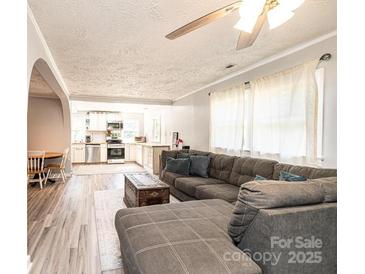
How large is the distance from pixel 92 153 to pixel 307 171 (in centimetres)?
893

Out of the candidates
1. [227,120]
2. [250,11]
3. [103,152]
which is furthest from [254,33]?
[103,152]

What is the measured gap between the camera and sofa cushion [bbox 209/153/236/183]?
386 centimetres

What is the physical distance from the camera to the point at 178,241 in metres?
1.51

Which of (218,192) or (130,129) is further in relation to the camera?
(130,129)

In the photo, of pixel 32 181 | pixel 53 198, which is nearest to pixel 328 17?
pixel 53 198

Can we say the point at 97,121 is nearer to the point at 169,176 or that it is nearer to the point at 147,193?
the point at 169,176

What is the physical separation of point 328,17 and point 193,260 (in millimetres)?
2528

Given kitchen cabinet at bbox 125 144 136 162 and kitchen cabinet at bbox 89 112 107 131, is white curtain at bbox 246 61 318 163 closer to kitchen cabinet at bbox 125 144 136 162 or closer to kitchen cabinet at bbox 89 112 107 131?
kitchen cabinet at bbox 125 144 136 162

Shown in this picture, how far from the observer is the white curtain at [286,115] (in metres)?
2.81

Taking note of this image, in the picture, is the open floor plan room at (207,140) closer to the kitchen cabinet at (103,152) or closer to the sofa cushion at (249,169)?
the sofa cushion at (249,169)

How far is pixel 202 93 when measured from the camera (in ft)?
18.4

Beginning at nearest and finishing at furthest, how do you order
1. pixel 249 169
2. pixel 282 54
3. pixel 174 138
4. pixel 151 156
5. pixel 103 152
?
pixel 282 54
pixel 249 169
pixel 174 138
pixel 151 156
pixel 103 152

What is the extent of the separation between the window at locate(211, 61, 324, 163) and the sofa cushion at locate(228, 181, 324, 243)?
5.05ft
